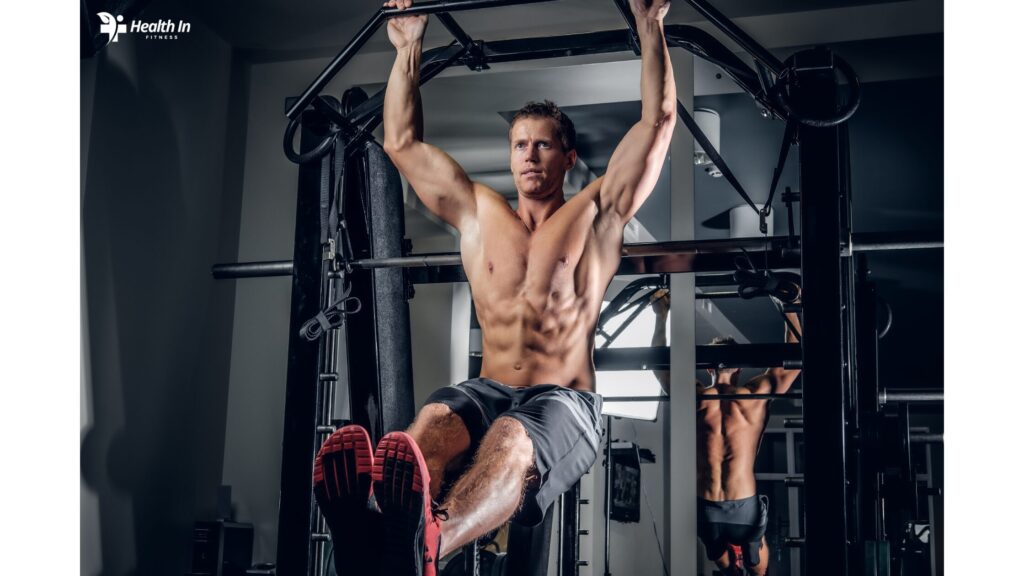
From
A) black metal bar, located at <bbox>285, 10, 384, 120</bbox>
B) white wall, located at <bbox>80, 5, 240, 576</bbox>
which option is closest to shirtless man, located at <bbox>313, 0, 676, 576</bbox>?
black metal bar, located at <bbox>285, 10, 384, 120</bbox>

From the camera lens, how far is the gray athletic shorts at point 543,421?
2906mm

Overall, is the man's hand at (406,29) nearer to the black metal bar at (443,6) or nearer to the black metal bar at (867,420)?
the black metal bar at (443,6)

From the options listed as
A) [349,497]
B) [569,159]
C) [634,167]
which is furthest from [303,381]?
[634,167]

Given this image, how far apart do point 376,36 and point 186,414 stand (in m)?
1.98

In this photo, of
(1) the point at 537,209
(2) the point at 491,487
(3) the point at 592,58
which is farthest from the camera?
(3) the point at 592,58

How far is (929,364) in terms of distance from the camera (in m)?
3.84

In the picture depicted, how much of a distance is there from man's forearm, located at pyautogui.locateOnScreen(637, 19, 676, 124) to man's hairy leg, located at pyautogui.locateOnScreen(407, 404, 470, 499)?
1.17m

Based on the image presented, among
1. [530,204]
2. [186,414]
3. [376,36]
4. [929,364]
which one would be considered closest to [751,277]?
[530,204]

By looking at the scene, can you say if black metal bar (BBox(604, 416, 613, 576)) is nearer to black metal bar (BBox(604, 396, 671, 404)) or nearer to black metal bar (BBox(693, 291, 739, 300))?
black metal bar (BBox(604, 396, 671, 404))

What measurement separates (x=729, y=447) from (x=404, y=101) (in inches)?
70.5

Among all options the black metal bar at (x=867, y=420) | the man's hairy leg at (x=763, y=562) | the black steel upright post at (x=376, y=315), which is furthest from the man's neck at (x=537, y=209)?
the man's hairy leg at (x=763, y=562)

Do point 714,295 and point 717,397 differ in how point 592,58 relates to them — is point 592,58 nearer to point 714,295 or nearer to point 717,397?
point 714,295

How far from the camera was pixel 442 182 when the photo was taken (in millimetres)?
3557
